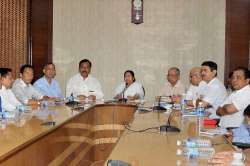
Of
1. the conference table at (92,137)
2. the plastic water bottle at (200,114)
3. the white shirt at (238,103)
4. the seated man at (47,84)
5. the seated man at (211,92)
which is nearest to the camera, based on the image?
the conference table at (92,137)

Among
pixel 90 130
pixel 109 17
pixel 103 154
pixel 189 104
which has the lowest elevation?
pixel 103 154

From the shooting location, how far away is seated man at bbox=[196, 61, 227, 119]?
448 centimetres

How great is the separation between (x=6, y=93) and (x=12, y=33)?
99.4 inches

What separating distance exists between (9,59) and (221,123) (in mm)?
3975

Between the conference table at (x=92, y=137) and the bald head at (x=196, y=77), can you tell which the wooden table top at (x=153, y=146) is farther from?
the bald head at (x=196, y=77)

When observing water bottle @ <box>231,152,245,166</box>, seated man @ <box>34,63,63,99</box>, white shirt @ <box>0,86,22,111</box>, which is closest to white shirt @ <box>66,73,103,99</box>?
seated man @ <box>34,63,63,99</box>

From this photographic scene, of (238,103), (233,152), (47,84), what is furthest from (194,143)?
(47,84)

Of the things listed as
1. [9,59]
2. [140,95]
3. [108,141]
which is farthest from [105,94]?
[108,141]

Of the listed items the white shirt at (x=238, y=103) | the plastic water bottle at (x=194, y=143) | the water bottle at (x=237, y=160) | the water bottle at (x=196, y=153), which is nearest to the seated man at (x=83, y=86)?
the white shirt at (x=238, y=103)

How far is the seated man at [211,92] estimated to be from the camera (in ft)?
14.7

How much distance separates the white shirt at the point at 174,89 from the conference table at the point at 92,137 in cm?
97

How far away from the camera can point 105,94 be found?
7.42 metres

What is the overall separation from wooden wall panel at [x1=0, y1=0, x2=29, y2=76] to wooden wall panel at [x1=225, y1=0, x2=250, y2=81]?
3524 mm

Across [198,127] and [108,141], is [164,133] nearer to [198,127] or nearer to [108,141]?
[198,127]
